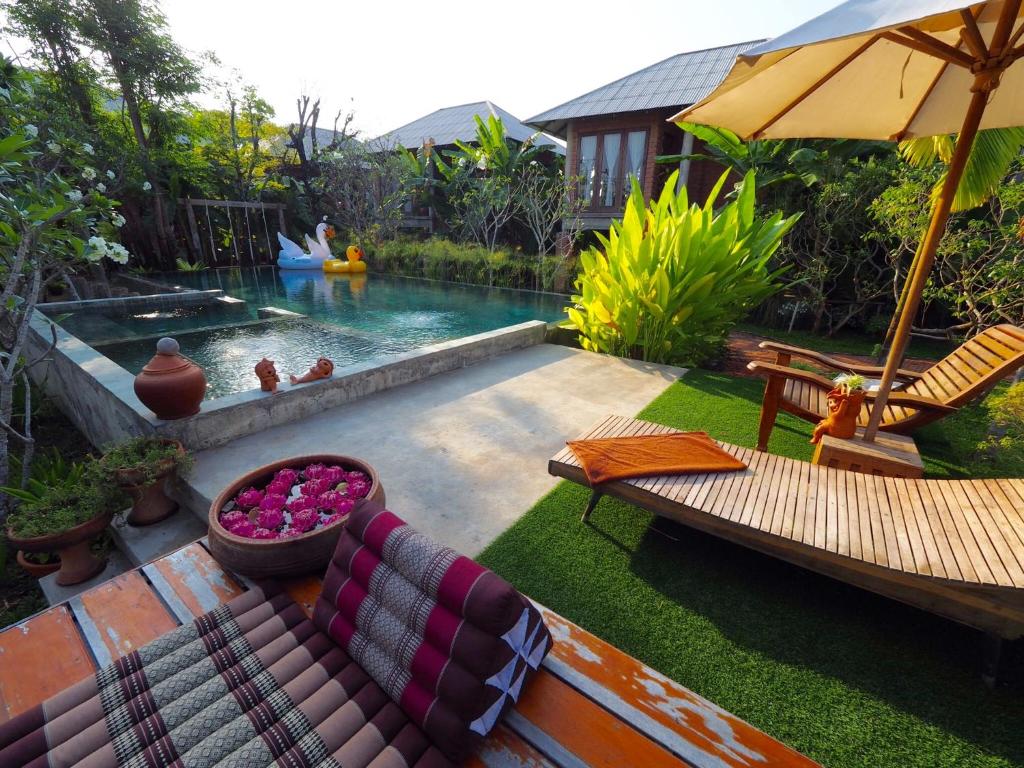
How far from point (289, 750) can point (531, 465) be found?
2322 mm

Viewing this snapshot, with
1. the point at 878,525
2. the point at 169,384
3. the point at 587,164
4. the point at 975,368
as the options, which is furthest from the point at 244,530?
the point at 587,164

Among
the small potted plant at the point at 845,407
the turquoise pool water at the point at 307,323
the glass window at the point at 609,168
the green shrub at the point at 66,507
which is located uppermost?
the glass window at the point at 609,168

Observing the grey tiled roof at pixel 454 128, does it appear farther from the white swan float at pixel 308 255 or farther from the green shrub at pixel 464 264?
the green shrub at pixel 464 264

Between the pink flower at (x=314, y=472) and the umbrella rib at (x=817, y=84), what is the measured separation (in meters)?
3.59

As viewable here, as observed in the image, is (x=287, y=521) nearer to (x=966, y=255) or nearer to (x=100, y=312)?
(x=966, y=255)

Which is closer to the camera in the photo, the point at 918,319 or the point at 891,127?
the point at 891,127

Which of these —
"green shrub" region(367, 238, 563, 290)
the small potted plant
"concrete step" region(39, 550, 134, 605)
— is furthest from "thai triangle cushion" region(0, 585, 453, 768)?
"green shrub" region(367, 238, 563, 290)

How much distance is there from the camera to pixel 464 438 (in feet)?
12.3

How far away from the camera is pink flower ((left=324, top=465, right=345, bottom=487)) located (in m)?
2.33

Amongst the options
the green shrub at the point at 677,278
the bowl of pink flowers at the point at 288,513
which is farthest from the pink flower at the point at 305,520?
the green shrub at the point at 677,278

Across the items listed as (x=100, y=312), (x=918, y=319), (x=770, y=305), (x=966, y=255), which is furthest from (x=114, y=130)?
(x=918, y=319)

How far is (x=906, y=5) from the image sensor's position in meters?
1.45

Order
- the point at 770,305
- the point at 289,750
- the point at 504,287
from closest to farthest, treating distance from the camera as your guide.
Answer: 1. the point at 289,750
2. the point at 770,305
3. the point at 504,287

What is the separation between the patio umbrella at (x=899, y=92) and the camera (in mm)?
2135
